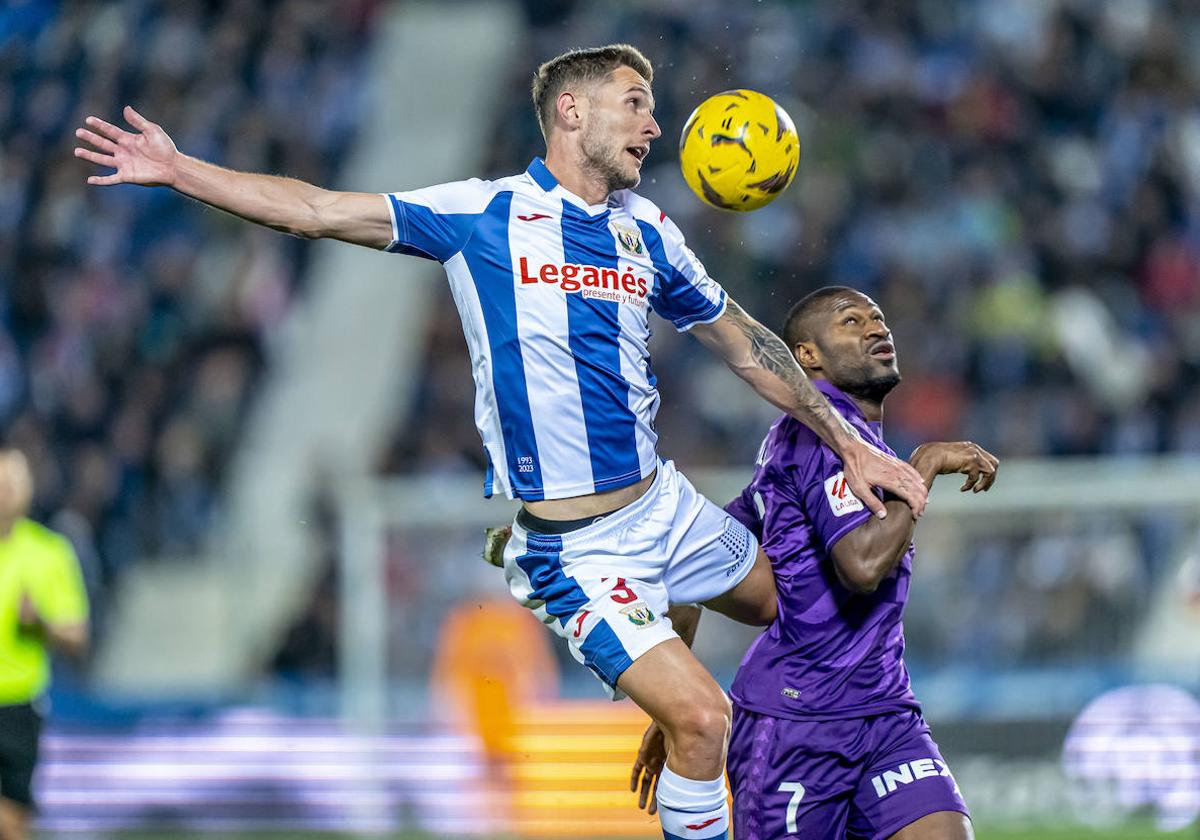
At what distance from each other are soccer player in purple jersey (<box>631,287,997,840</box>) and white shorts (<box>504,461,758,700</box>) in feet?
0.83

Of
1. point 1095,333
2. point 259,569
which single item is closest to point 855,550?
point 259,569

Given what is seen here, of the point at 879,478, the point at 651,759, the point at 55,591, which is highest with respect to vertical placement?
the point at 879,478

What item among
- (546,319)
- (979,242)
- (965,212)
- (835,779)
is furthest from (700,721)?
(965,212)

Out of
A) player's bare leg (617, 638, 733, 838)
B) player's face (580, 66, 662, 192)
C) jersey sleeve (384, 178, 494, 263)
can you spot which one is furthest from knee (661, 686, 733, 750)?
player's face (580, 66, 662, 192)

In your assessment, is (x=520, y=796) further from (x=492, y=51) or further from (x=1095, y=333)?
(x=492, y=51)

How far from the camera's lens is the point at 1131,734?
1205 cm

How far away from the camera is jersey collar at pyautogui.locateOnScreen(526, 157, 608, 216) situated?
20.2 feet

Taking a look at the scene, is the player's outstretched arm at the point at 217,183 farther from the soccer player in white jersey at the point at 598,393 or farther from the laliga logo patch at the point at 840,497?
the laliga logo patch at the point at 840,497

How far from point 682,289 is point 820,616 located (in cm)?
122

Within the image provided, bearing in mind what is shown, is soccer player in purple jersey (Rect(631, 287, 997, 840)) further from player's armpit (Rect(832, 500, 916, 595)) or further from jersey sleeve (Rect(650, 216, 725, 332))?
jersey sleeve (Rect(650, 216, 725, 332))

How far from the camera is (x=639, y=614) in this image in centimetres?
590

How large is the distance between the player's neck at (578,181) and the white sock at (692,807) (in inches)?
75.6

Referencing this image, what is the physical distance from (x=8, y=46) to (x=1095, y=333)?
11.6m

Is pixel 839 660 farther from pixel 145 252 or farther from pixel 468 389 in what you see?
pixel 145 252
